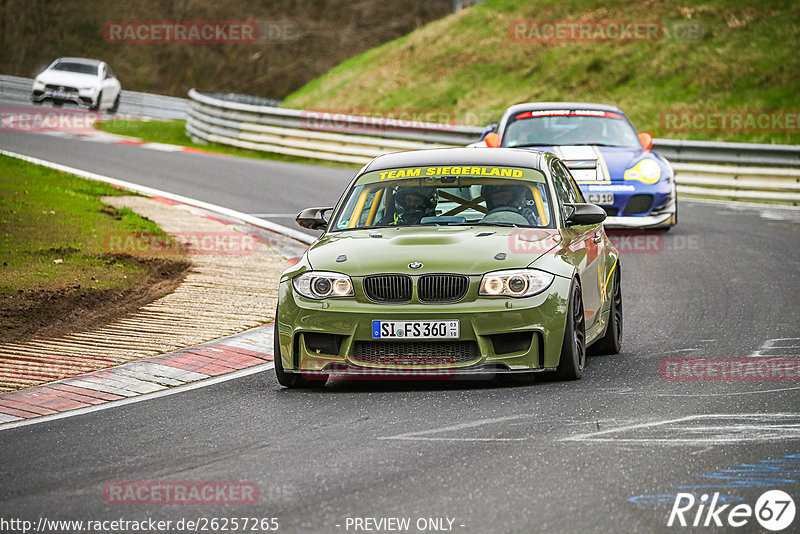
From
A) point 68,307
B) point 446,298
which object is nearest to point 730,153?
point 68,307

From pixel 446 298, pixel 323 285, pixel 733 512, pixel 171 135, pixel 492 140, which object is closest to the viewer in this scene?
pixel 733 512

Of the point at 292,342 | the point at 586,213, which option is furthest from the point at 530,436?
the point at 586,213

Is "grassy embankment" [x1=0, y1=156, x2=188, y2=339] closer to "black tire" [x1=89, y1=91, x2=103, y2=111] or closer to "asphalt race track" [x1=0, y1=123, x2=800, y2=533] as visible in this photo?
"asphalt race track" [x1=0, y1=123, x2=800, y2=533]

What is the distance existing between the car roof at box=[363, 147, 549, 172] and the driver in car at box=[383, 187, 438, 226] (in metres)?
0.28

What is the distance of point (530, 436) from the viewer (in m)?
6.69

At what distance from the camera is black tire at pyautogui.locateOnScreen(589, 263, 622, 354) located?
9.34 meters

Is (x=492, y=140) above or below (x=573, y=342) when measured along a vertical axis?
above

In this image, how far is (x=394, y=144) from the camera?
24.6 meters

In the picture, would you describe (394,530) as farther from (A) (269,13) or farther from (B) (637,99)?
(A) (269,13)

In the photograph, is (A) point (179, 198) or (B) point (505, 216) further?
(A) point (179, 198)

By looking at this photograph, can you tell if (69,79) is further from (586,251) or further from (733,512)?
(733,512)

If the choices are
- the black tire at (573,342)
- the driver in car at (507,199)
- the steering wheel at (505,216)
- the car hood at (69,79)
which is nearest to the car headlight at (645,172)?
the driver in car at (507,199)

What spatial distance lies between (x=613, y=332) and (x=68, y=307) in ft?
14.8

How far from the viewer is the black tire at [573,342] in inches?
313
